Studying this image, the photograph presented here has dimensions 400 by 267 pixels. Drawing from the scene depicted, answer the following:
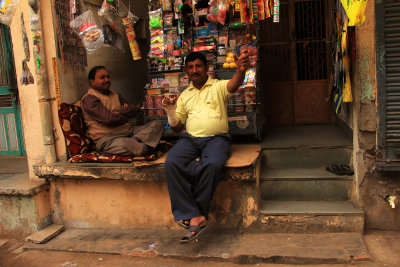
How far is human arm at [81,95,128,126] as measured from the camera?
11.7 ft

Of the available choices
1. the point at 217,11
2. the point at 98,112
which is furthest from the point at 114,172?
the point at 217,11

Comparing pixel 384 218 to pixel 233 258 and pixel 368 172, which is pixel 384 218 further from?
pixel 233 258

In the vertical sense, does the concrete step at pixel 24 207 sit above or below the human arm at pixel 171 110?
below

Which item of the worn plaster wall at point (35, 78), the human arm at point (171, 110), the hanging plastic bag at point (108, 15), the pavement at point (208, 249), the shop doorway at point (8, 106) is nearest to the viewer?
the pavement at point (208, 249)

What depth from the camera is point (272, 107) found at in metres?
5.51

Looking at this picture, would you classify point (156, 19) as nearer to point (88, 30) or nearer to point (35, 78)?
point (88, 30)

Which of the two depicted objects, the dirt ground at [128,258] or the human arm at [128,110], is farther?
the human arm at [128,110]

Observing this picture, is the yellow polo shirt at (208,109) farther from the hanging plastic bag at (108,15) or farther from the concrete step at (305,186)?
the hanging plastic bag at (108,15)

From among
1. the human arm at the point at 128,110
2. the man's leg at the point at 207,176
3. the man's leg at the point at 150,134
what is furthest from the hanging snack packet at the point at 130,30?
the man's leg at the point at 207,176

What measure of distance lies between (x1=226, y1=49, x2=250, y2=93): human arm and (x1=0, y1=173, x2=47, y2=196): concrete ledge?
2.23 meters

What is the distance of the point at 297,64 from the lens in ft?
17.6

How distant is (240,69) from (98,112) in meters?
1.56

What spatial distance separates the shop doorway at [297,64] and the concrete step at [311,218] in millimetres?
2387

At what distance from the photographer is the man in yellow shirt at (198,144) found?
2900 millimetres
